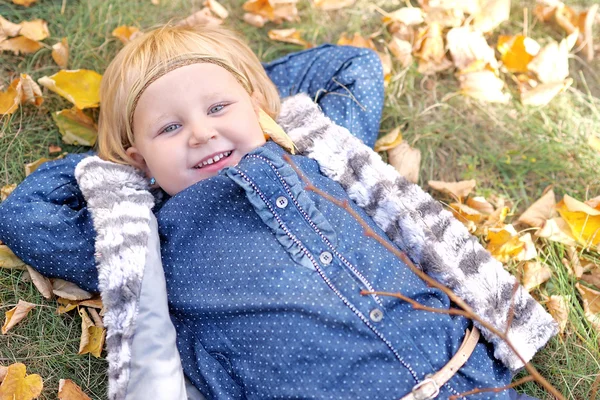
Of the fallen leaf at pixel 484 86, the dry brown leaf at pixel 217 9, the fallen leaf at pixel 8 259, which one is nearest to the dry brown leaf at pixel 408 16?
the fallen leaf at pixel 484 86

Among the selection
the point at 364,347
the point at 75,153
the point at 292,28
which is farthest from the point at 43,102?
the point at 364,347

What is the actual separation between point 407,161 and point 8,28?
5.79ft

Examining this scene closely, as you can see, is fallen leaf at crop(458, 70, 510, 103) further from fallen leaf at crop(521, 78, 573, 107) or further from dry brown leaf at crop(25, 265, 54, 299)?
dry brown leaf at crop(25, 265, 54, 299)

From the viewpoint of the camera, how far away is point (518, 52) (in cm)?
273

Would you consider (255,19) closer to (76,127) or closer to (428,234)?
(76,127)

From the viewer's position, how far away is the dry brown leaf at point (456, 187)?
2520mm

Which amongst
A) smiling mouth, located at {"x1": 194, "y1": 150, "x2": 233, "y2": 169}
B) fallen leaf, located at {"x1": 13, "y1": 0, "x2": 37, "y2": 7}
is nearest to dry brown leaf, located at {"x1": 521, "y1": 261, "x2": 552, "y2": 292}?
smiling mouth, located at {"x1": 194, "y1": 150, "x2": 233, "y2": 169}

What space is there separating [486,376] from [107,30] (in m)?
2.09

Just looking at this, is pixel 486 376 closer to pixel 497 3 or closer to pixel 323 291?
pixel 323 291

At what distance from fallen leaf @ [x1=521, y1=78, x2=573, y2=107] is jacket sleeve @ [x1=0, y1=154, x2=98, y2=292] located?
189 centimetres

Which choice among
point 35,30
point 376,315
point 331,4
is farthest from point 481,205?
point 35,30

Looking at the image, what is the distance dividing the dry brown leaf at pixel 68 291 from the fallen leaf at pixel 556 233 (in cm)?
174

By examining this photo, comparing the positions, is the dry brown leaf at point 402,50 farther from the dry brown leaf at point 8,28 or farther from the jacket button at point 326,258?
the dry brown leaf at point 8,28

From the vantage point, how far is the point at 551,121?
8.85ft
